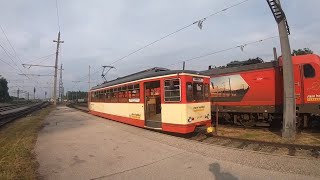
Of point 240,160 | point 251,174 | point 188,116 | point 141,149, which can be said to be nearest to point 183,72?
point 188,116

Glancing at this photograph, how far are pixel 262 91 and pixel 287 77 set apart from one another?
3588 mm

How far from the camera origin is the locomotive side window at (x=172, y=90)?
13.4 m

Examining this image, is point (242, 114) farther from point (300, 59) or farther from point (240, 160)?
point (240, 160)

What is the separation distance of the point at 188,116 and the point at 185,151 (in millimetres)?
3155

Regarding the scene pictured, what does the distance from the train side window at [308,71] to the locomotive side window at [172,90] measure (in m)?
5.96

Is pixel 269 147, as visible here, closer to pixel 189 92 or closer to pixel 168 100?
pixel 189 92

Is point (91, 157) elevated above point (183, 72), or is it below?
below

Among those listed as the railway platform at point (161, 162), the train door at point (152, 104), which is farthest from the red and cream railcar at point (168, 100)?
the railway platform at point (161, 162)

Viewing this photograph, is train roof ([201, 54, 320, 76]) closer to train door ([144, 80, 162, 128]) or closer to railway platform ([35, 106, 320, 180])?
train door ([144, 80, 162, 128])

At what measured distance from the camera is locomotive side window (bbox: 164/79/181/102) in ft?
43.9

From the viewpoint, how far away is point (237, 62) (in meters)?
18.6

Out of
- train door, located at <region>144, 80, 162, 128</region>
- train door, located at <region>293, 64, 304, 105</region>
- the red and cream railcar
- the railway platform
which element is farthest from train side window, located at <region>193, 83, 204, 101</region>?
train door, located at <region>293, 64, 304, 105</region>

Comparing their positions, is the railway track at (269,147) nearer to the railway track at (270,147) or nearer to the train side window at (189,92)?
the railway track at (270,147)

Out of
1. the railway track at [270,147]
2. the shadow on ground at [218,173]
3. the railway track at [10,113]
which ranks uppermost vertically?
the railway track at [10,113]
